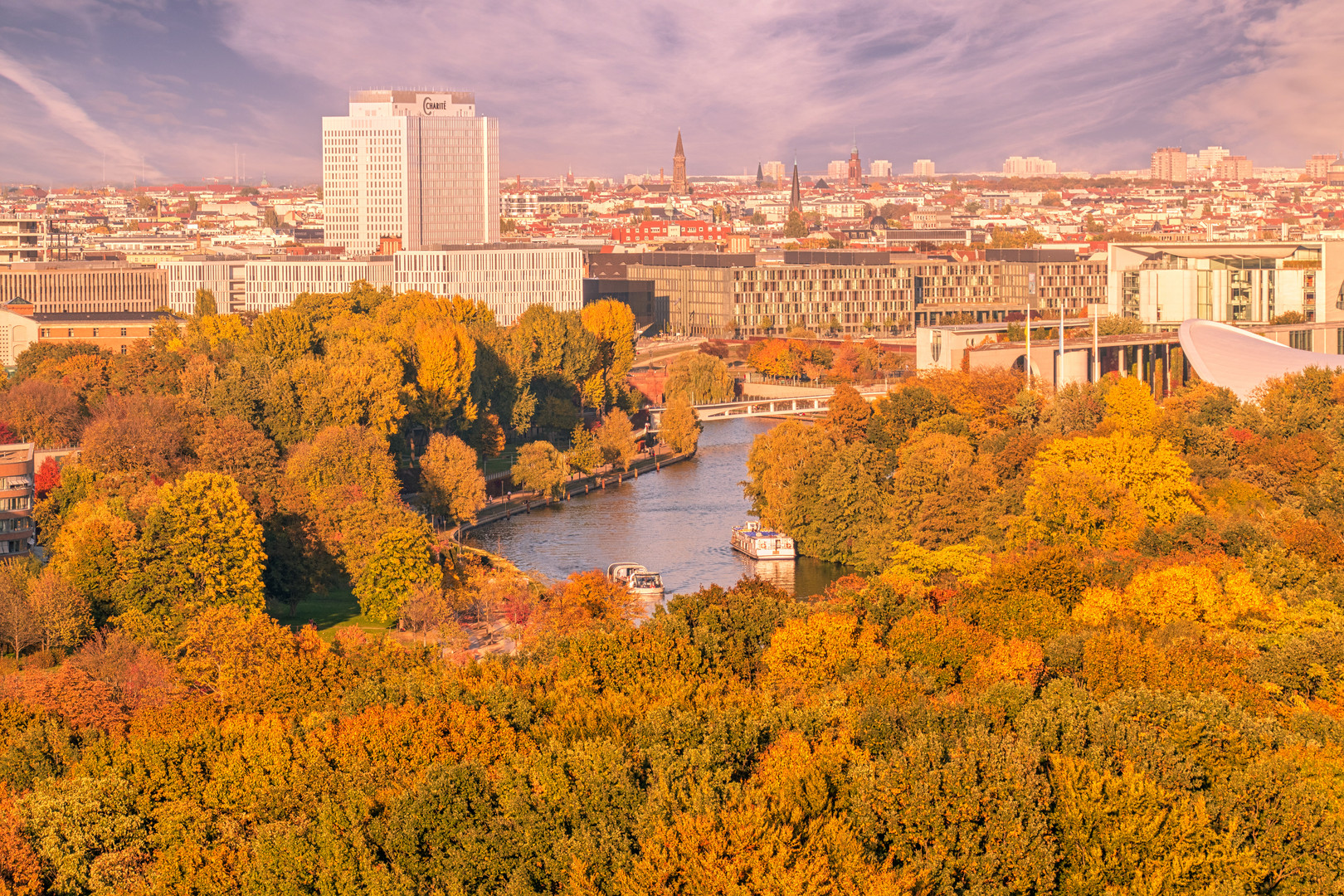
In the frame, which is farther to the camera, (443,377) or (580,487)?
(580,487)

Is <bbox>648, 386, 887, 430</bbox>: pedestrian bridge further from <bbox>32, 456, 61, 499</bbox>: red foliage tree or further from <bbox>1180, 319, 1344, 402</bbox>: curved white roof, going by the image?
<bbox>32, 456, 61, 499</bbox>: red foliage tree

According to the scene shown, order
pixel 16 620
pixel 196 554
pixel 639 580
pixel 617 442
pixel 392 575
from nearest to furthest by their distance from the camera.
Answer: pixel 16 620, pixel 196 554, pixel 392 575, pixel 639 580, pixel 617 442

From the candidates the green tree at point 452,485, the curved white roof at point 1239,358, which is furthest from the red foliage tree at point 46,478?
the curved white roof at point 1239,358

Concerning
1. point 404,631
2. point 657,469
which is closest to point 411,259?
point 657,469

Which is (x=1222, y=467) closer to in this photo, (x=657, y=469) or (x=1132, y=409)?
(x=1132, y=409)

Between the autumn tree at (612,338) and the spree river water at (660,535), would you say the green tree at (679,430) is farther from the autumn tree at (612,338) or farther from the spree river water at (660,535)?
the autumn tree at (612,338)

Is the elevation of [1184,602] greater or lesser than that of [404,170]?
lesser

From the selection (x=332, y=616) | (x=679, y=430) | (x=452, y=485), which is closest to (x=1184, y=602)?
(x=332, y=616)

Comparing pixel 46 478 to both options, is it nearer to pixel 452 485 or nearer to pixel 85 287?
pixel 452 485
